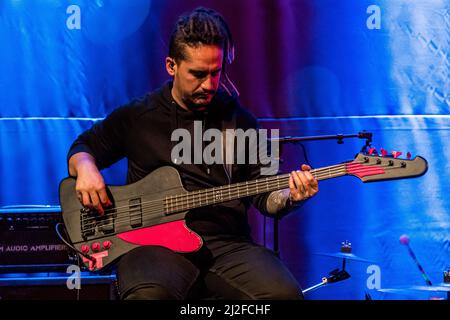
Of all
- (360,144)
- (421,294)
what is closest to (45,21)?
(360,144)

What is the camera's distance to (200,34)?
9.63 feet

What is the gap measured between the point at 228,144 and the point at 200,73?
1.33ft

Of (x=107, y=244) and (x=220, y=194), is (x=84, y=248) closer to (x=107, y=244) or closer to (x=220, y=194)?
(x=107, y=244)

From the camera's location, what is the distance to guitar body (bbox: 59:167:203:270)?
2885mm

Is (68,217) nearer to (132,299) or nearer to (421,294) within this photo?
(132,299)

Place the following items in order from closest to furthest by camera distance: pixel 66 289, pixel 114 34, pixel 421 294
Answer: pixel 66 289 < pixel 421 294 < pixel 114 34

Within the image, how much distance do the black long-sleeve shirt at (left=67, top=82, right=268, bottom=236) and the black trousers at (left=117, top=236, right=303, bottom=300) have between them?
14cm

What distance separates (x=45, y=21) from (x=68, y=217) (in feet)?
5.78

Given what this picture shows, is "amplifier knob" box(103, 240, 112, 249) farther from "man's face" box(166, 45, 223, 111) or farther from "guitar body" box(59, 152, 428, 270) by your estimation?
"man's face" box(166, 45, 223, 111)

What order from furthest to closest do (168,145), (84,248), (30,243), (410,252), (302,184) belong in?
1. (410,252)
2. (30,243)
3. (168,145)
4. (84,248)
5. (302,184)

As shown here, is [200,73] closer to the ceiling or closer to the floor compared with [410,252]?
closer to the ceiling

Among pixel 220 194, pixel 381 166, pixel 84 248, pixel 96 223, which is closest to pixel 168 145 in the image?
pixel 220 194

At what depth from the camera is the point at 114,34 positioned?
4203 mm

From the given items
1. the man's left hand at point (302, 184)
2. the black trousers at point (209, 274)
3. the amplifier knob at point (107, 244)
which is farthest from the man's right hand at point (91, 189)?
the man's left hand at point (302, 184)
